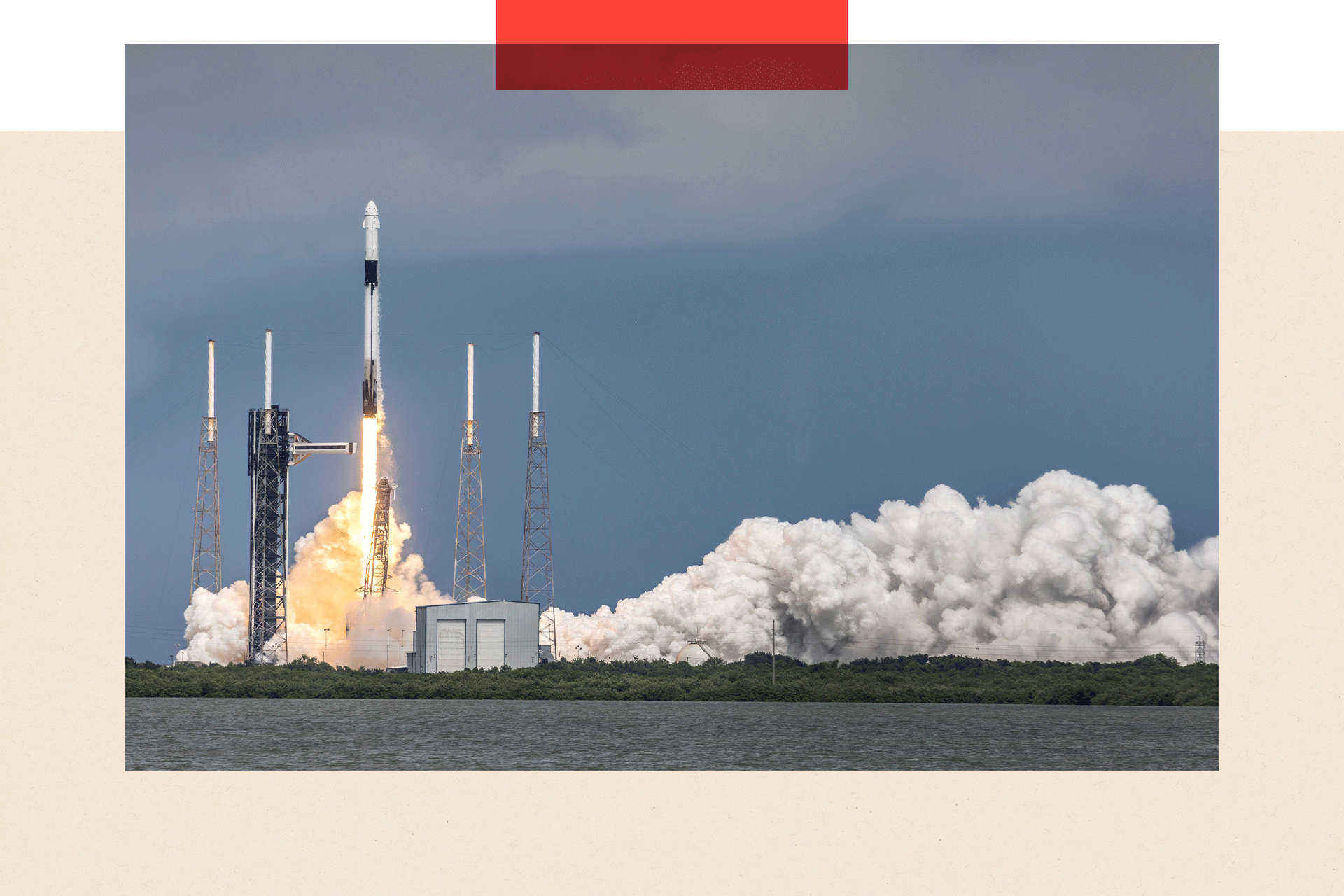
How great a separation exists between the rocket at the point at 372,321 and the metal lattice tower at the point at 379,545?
4130 millimetres

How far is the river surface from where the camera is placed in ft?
134

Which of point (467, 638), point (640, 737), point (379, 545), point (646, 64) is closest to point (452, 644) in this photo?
point (467, 638)

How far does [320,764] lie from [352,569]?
1480 inches

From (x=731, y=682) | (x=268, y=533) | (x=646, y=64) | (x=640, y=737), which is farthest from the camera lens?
(x=731, y=682)

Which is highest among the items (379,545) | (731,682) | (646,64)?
(646,64)

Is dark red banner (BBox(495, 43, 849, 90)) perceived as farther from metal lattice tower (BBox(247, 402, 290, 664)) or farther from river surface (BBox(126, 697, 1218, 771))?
metal lattice tower (BBox(247, 402, 290, 664))

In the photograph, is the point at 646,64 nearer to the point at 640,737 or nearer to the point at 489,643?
the point at 640,737

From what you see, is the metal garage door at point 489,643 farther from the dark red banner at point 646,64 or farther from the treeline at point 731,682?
the dark red banner at point 646,64

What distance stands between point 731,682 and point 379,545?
71.8ft

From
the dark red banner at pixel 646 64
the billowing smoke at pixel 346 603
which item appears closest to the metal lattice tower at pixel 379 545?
the billowing smoke at pixel 346 603

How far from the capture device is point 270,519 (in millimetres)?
71625

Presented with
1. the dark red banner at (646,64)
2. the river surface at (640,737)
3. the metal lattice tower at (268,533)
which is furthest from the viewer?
the metal lattice tower at (268,533)

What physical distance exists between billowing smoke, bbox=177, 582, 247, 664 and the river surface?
10.7ft

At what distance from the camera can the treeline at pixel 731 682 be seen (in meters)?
73.3
